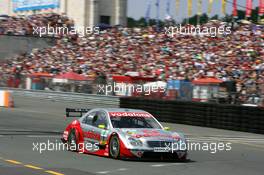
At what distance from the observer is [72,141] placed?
46.7ft

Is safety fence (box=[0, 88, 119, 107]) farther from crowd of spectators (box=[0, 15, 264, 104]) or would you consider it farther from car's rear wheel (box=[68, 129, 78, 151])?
car's rear wheel (box=[68, 129, 78, 151])

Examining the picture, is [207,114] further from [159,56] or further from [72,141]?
[159,56]

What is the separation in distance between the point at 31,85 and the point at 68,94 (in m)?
4.23

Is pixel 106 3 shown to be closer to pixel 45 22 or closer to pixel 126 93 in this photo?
pixel 45 22

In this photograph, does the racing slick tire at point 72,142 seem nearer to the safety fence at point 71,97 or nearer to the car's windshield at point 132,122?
the car's windshield at point 132,122

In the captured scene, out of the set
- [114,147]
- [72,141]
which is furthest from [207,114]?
[114,147]

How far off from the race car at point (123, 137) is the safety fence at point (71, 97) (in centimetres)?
1857

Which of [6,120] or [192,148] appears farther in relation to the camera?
[6,120]

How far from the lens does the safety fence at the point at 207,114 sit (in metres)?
22.3

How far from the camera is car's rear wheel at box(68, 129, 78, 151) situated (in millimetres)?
14065

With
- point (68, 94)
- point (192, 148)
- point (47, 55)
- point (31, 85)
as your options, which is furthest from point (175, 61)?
point (192, 148)

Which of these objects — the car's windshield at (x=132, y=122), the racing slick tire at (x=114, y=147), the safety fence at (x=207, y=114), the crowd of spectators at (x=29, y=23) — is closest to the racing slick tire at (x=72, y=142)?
the car's windshield at (x=132, y=122)

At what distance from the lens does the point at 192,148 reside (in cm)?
1588

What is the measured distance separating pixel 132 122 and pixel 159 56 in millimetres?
22433
